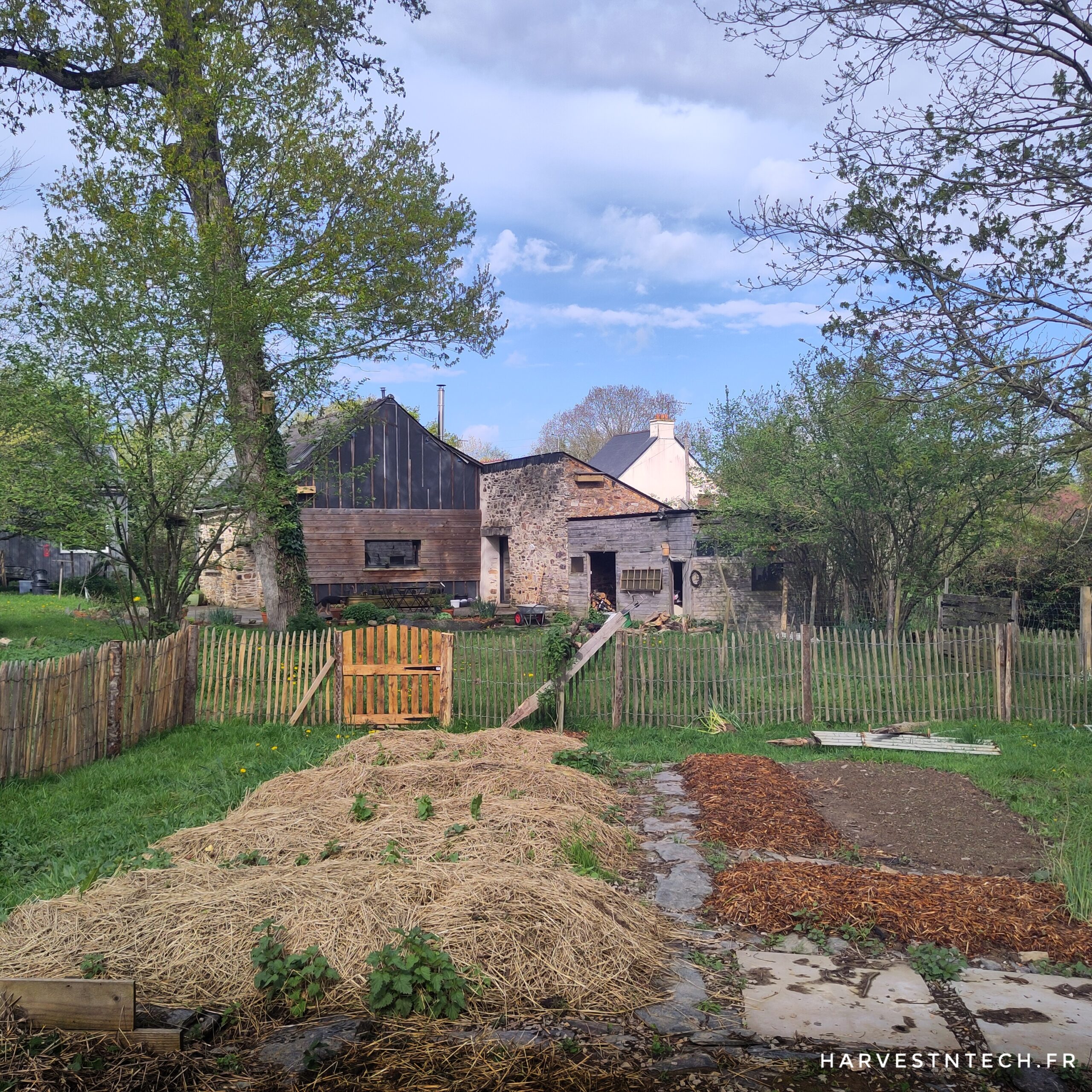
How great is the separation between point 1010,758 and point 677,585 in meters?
15.3

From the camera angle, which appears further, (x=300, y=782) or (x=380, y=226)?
(x=380, y=226)

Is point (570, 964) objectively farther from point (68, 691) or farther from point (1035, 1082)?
point (68, 691)

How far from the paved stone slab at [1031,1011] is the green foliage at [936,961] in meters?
0.05

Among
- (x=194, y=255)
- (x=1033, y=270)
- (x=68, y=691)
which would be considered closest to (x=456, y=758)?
(x=68, y=691)

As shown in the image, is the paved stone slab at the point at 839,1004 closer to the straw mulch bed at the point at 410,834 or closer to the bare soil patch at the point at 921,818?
the straw mulch bed at the point at 410,834

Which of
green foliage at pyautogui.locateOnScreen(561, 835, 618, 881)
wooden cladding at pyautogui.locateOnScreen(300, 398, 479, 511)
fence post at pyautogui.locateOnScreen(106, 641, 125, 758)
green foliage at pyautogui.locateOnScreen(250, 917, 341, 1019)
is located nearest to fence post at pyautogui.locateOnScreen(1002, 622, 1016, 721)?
green foliage at pyautogui.locateOnScreen(561, 835, 618, 881)

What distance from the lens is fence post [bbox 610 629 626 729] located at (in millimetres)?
11188

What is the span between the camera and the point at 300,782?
7.15m

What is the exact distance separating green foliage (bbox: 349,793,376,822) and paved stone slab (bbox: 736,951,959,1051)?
2.67 metres

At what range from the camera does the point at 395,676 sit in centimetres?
1133

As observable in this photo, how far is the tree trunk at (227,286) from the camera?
12.6m

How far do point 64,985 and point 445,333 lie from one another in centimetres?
1564

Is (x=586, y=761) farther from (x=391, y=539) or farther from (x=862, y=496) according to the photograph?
(x=391, y=539)

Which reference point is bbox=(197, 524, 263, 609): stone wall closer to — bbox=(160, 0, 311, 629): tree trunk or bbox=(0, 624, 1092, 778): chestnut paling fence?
bbox=(160, 0, 311, 629): tree trunk
